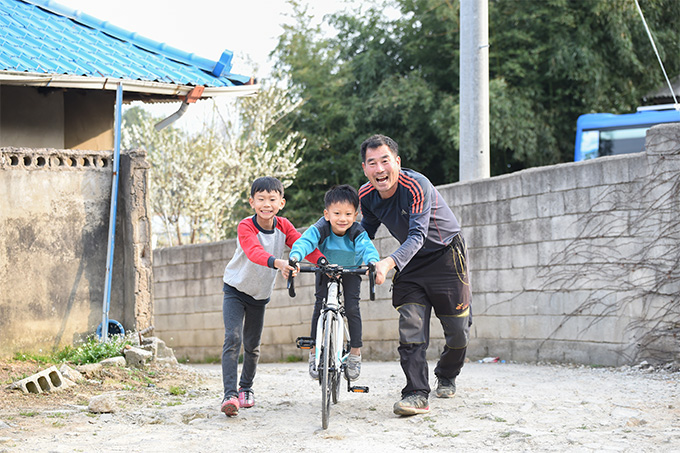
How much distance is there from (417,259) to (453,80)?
15.3 m

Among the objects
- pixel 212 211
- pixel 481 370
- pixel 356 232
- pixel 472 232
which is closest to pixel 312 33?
pixel 212 211

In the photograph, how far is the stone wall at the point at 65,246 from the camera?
733cm

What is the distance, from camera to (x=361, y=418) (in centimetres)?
523

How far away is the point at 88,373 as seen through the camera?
6.85 meters

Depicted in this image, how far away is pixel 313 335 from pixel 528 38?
14744 millimetres

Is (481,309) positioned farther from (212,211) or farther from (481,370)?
(212,211)

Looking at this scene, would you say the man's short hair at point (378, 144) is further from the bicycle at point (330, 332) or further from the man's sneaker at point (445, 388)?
the man's sneaker at point (445, 388)

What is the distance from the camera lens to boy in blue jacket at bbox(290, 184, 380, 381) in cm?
538

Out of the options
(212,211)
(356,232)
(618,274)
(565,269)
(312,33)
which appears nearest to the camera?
(356,232)

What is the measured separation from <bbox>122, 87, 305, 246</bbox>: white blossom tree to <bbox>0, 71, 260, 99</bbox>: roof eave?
11.2 m

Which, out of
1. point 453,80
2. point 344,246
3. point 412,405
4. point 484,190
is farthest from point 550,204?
point 453,80

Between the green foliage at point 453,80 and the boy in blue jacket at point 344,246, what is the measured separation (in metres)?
12.0

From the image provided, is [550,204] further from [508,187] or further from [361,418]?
[361,418]

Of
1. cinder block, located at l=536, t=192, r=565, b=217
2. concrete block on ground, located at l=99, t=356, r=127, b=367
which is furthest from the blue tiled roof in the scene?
cinder block, located at l=536, t=192, r=565, b=217
